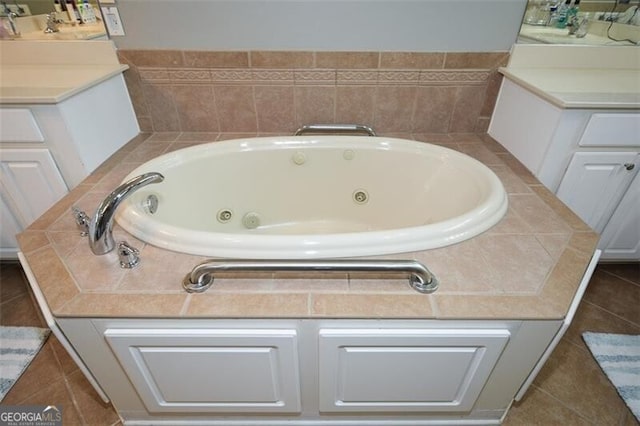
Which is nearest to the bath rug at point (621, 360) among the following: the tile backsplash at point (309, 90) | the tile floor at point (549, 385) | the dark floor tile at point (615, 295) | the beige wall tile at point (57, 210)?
the tile floor at point (549, 385)

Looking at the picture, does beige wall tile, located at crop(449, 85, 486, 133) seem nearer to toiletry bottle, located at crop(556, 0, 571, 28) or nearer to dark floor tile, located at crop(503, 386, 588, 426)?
toiletry bottle, located at crop(556, 0, 571, 28)

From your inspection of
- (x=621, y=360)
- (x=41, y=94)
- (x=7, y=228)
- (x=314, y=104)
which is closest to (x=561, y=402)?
(x=621, y=360)

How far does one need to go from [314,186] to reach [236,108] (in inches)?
22.1

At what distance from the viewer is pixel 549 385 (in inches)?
44.8

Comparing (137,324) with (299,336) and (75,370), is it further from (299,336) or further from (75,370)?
(75,370)

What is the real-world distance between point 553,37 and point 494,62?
29cm

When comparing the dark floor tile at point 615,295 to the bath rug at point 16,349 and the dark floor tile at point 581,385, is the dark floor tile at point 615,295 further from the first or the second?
the bath rug at point 16,349

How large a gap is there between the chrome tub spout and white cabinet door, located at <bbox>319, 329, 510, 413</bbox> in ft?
2.07

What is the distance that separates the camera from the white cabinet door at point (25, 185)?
127cm

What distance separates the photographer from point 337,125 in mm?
1533

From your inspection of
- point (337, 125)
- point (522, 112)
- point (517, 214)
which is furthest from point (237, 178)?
point (522, 112)

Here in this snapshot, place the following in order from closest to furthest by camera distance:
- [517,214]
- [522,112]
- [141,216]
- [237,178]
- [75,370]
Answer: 1. [141,216]
2. [517,214]
3. [75,370]
4. [522,112]
5. [237,178]

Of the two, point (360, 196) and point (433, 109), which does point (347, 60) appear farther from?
point (360, 196)

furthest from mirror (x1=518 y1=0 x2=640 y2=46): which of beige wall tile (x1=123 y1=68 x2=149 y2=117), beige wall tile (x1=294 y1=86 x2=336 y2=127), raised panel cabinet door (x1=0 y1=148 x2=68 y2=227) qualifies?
raised panel cabinet door (x1=0 y1=148 x2=68 y2=227)
